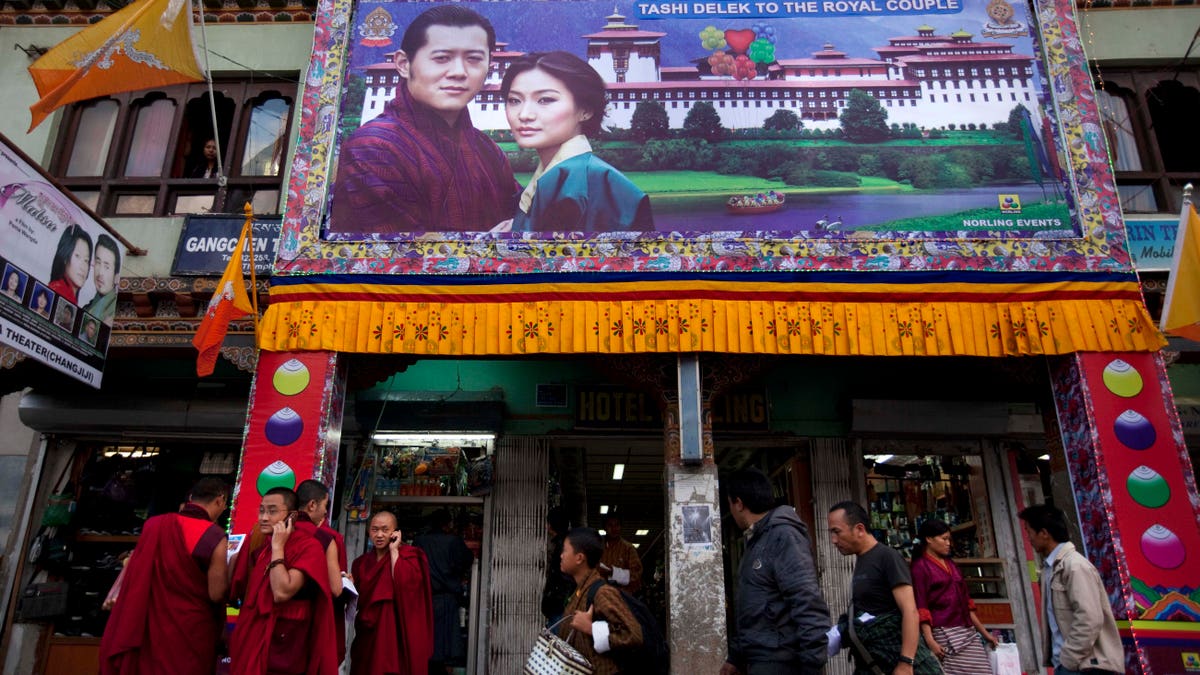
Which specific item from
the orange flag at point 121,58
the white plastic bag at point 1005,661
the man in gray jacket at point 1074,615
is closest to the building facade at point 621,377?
the white plastic bag at point 1005,661

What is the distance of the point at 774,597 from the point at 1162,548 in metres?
4.18

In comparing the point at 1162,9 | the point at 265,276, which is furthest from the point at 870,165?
the point at 265,276

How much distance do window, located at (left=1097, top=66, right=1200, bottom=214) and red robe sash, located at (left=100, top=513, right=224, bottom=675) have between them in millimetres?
9253

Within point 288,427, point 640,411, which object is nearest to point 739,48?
point 640,411

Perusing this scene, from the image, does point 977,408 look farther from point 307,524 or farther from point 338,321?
point 307,524

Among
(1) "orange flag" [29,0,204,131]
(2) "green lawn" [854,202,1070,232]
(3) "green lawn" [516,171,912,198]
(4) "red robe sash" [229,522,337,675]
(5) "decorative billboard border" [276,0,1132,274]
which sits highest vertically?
(1) "orange flag" [29,0,204,131]

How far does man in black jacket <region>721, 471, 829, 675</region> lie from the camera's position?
147 inches

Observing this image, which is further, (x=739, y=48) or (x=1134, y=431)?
(x=739, y=48)

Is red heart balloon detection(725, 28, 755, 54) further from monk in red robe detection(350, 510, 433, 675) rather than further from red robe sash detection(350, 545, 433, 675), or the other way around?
red robe sash detection(350, 545, 433, 675)

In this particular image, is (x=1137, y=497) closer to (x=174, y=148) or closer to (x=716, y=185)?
(x=716, y=185)

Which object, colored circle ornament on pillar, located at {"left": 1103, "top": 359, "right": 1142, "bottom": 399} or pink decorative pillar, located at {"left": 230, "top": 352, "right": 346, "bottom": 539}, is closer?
pink decorative pillar, located at {"left": 230, "top": 352, "right": 346, "bottom": 539}

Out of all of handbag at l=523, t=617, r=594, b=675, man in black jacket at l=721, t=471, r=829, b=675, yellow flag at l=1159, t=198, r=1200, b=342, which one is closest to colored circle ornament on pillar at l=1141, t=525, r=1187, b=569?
yellow flag at l=1159, t=198, r=1200, b=342

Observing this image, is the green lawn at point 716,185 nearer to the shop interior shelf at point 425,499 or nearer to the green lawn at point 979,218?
the green lawn at point 979,218

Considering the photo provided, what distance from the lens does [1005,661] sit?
20.5ft
